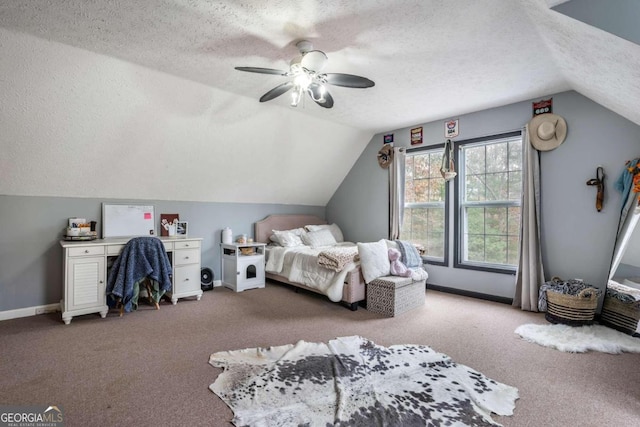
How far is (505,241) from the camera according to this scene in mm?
4035

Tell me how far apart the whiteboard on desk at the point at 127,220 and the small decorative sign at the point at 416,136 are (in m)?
4.01

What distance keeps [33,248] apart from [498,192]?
5.68m

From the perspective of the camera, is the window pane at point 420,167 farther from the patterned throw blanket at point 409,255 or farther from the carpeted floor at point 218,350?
the carpeted floor at point 218,350

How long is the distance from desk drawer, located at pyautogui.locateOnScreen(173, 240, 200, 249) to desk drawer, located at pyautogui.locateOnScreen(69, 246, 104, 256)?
0.77 metres

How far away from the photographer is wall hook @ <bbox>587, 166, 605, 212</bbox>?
10.7 feet

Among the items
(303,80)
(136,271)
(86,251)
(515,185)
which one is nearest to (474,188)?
(515,185)

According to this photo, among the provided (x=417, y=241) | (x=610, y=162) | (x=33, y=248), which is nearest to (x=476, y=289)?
(x=417, y=241)

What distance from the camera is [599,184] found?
10.7 ft

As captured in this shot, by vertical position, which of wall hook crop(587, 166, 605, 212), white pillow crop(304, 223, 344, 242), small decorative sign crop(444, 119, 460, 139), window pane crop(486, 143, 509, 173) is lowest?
white pillow crop(304, 223, 344, 242)

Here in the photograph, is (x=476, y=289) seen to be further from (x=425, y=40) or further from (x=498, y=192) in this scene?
(x=425, y=40)

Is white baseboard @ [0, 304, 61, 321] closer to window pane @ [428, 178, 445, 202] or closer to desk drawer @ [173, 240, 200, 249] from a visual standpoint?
desk drawer @ [173, 240, 200, 249]

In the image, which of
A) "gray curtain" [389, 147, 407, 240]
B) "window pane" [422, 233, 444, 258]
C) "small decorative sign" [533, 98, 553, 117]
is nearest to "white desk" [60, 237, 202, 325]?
"gray curtain" [389, 147, 407, 240]

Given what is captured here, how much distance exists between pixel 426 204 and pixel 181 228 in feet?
12.2

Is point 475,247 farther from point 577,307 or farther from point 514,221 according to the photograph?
point 577,307
